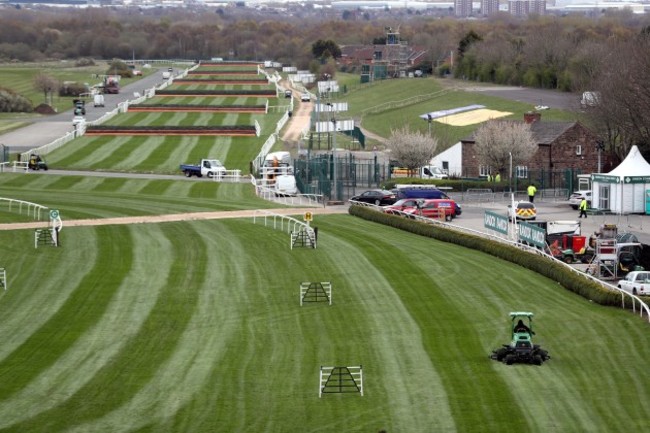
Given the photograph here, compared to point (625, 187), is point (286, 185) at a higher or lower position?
lower

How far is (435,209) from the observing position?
69375 mm

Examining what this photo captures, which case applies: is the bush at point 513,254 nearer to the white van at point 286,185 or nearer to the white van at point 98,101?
the white van at point 286,185

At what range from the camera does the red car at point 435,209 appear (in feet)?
227

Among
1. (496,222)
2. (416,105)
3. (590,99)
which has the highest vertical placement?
(416,105)

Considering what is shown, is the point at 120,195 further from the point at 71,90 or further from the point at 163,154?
the point at 71,90

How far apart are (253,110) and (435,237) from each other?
88.8 m

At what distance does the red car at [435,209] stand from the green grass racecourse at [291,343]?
10.1 meters

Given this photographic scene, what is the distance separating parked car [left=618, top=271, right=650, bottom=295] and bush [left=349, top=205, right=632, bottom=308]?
1337 millimetres

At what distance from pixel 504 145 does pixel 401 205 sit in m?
21.1

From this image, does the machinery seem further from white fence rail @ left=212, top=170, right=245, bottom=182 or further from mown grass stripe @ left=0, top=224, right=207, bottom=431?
mown grass stripe @ left=0, top=224, right=207, bottom=431

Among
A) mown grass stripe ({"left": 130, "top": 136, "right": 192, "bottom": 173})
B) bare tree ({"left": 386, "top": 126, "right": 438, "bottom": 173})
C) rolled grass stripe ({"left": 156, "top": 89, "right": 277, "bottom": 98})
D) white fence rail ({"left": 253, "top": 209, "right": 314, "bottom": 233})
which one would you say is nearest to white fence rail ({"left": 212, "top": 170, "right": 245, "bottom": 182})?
mown grass stripe ({"left": 130, "top": 136, "right": 192, "bottom": 173})

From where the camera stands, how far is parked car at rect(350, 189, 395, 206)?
3012 inches

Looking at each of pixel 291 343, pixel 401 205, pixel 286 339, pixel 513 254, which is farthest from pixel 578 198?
pixel 291 343

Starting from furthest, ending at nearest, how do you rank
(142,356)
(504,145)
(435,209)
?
(504,145)
(435,209)
(142,356)
